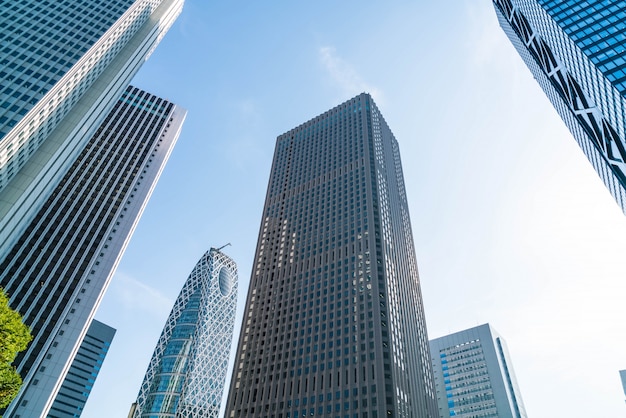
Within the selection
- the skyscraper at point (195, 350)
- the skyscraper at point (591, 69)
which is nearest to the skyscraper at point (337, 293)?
the skyscraper at point (591, 69)

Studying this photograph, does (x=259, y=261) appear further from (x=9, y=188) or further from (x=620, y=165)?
(x=620, y=165)

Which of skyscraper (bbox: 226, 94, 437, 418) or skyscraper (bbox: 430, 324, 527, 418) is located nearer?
skyscraper (bbox: 226, 94, 437, 418)

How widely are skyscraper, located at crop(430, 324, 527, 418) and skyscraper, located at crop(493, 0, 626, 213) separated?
90.9m

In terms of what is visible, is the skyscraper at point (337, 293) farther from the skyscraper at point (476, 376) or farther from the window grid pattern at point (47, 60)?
the window grid pattern at point (47, 60)

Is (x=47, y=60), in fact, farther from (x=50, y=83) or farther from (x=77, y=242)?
(x=77, y=242)

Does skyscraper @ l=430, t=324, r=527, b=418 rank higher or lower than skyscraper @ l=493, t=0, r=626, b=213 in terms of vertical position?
lower

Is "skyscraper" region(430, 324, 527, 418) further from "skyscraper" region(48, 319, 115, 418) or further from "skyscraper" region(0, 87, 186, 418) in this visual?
"skyscraper" region(48, 319, 115, 418)

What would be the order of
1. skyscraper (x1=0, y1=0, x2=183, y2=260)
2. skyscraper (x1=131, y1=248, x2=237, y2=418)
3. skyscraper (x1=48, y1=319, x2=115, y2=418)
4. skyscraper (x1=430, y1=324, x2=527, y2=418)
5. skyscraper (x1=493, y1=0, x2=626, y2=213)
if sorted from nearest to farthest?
1. skyscraper (x1=0, y1=0, x2=183, y2=260)
2. skyscraper (x1=493, y1=0, x2=626, y2=213)
3. skyscraper (x1=430, y1=324, x2=527, y2=418)
4. skyscraper (x1=131, y1=248, x2=237, y2=418)
5. skyscraper (x1=48, y1=319, x2=115, y2=418)

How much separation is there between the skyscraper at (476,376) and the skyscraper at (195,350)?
99.7 meters

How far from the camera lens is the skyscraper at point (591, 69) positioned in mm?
69250

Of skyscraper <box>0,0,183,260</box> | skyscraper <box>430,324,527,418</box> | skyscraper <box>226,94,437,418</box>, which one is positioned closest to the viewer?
skyscraper <box>0,0,183,260</box>

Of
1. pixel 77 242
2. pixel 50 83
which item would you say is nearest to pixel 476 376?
pixel 77 242

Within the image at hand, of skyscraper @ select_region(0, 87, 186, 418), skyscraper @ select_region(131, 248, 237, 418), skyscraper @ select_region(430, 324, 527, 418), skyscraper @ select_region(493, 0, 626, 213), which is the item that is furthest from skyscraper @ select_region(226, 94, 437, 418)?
skyscraper @ select_region(131, 248, 237, 418)

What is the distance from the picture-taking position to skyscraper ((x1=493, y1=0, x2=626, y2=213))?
227 feet
